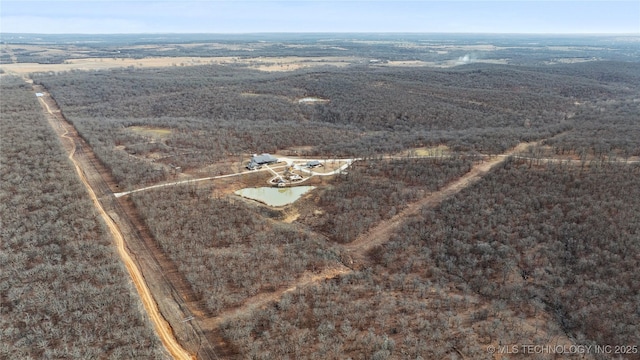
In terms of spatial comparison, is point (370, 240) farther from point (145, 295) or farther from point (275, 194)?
point (145, 295)

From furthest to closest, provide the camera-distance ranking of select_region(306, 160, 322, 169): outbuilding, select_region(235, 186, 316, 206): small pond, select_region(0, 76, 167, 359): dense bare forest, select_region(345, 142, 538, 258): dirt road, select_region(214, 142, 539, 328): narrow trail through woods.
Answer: select_region(306, 160, 322, 169): outbuilding → select_region(235, 186, 316, 206): small pond → select_region(345, 142, 538, 258): dirt road → select_region(214, 142, 539, 328): narrow trail through woods → select_region(0, 76, 167, 359): dense bare forest

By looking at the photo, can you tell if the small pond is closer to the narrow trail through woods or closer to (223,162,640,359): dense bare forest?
the narrow trail through woods

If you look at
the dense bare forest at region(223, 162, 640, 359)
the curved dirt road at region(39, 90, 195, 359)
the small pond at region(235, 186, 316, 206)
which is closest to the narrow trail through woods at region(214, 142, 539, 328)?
the dense bare forest at region(223, 162, 640, 359)

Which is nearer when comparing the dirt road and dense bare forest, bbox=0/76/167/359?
dense bare forest, bbox=0/76/167/359

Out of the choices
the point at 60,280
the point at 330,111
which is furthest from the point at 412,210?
the point at 330,111

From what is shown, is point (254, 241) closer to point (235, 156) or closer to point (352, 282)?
point (352, 282)

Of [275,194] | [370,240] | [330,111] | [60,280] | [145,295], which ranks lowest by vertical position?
[145,295]
